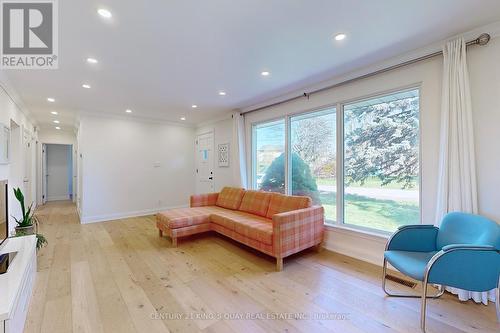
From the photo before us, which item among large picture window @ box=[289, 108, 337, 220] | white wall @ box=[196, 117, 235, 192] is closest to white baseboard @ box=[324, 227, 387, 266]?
large picture window @ box=[289, 108, 337, 220]

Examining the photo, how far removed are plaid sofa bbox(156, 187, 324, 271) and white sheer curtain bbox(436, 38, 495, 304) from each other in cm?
138

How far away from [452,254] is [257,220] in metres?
2.19

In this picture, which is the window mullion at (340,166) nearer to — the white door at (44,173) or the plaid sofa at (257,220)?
the plaid sofa at (257,220)

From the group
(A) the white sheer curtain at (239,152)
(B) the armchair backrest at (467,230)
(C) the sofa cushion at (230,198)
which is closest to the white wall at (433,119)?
(B) the armchair backrest at (467,230)

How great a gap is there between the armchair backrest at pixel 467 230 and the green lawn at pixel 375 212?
1.52 ft

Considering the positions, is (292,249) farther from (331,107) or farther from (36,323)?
(36,323)

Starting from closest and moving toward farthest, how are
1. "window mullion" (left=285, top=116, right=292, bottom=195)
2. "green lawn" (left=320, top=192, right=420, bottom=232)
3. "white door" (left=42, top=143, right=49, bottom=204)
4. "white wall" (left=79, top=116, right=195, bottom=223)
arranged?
"green lawn" (left=320, top=192, right=420, bottom=232)
"window mullion" (left=285, top=116, right=292, bottom=195)
"white wall" (left=79, top=116, right=195, bottom=223)
"white door" (left=42, top=143, right=49, bottom=204)

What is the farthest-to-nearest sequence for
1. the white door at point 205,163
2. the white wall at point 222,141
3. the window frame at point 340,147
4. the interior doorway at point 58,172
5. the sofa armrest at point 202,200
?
1. the interior doorway at point 58,172
2. the white door at point 205,163
3. the white wall at point 222,141
4. the sofa armrest at point 202,200
5. the window frame at point 340,147

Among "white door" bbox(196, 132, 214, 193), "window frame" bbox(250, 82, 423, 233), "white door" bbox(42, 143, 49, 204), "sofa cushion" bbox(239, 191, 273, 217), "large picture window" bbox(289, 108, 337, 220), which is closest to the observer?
"window frame" bbox(250, 82, 423, 233)

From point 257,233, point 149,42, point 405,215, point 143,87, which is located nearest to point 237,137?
point 143,87

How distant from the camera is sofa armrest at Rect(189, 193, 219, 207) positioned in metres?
4.34

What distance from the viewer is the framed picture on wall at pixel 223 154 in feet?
17.2

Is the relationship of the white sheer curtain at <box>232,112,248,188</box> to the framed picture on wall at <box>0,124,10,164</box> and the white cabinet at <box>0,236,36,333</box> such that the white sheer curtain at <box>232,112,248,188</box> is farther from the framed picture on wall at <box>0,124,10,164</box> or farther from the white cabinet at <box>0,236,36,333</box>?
the framed picture on wall at <box>0,124,10,164</box>

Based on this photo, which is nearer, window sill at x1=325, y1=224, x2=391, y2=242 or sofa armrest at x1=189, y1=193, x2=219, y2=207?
window sill at x1=325, y1=224, x2=391, y2=242
